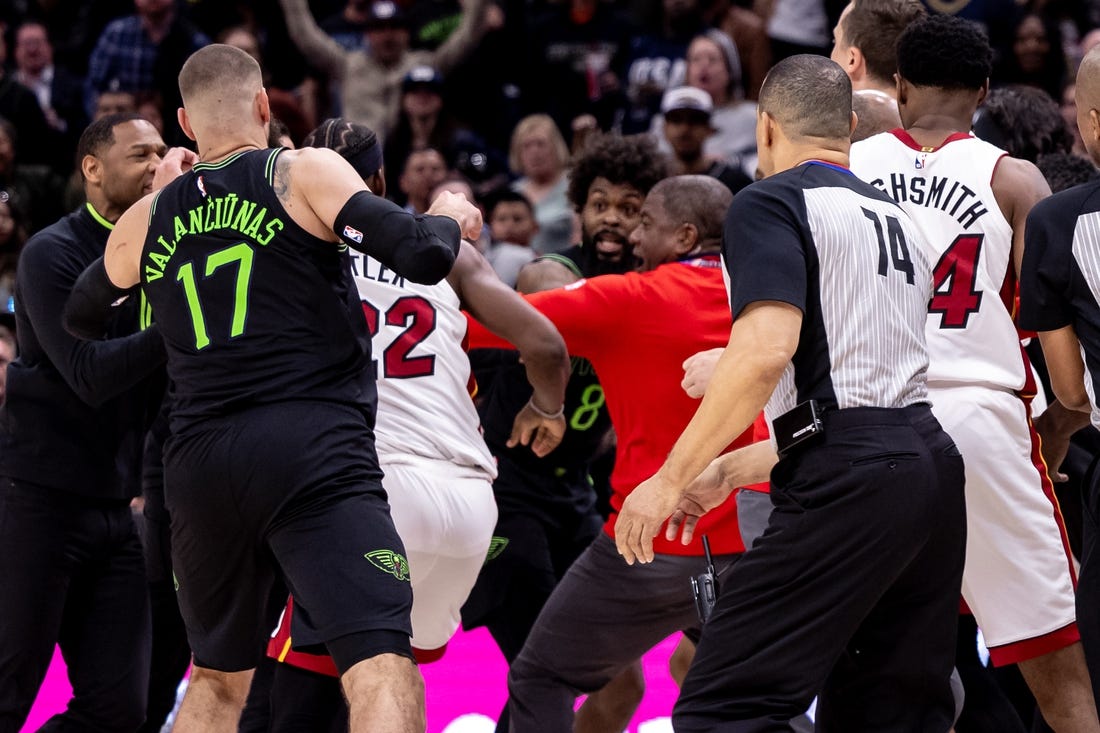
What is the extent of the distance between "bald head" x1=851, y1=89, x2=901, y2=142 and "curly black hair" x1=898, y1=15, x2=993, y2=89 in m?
0.49

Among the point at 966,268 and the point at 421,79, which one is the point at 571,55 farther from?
the point at 966,268

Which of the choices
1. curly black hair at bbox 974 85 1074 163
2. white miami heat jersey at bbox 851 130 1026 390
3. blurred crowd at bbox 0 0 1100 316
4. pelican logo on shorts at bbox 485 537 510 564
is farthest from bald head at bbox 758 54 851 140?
blurred crowd at bbox 0 0 1100 316

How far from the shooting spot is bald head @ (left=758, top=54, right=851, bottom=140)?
4027 millimetres

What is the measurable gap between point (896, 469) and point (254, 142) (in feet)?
7.25

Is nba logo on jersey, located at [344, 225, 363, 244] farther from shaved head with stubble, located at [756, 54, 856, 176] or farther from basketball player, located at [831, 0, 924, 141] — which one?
basketball player, located at [831, 0, 924, 141]

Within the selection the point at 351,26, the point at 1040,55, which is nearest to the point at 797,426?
the point at 1040,55

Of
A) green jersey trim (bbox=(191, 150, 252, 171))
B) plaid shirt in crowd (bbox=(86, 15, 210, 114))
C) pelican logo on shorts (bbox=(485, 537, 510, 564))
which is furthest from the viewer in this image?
plaid shirt in crowd (bbox=(86, 15, 210, 114))

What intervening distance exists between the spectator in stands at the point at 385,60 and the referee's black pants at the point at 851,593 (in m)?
7.77

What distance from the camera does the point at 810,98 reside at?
403cm

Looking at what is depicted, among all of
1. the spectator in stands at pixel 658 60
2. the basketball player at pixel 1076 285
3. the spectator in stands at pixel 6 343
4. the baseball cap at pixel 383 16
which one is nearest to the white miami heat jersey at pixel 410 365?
the basketball player at pixel 1076 285

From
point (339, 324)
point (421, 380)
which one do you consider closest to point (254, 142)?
point (339, 324)

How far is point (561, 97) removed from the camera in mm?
11234

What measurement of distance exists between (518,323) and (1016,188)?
170 cm

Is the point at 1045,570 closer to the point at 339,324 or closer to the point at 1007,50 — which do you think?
the point at 339,324
